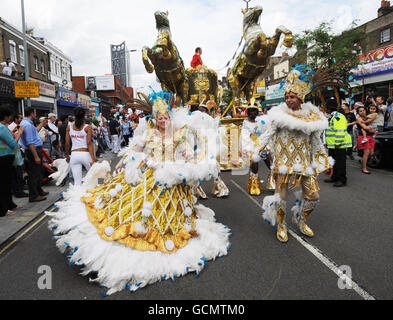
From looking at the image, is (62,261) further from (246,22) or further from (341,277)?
(246,22)

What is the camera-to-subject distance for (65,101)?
87.5ft

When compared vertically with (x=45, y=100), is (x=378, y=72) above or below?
above

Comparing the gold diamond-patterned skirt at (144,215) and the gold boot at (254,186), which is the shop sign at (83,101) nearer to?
the gold boot at (254,186)

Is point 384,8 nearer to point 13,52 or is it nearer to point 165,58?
point 165,58

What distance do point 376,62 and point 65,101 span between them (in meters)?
26.1

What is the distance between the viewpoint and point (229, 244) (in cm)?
360

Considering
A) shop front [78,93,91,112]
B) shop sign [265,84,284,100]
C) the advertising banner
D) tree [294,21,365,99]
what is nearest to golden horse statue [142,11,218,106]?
tree [294,21,365,99]

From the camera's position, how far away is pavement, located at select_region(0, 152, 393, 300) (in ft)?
8.70

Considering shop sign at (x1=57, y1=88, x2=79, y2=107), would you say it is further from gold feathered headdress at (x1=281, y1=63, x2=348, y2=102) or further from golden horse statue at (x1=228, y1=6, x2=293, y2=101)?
gold feathered headdress at (x1=281, y1=63, x2=348, y2=102)

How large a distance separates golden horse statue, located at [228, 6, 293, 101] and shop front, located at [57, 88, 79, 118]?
21930 mm

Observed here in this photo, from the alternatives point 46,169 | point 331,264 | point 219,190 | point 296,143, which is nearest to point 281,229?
point 331,264

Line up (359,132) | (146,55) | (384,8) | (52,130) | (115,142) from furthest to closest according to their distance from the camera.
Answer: (384,8) → (115,142) → (52,130) → (359,132) → (146,55)

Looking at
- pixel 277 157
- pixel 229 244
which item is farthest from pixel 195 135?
pixel 229 244

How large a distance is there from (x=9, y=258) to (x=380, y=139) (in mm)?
9388
